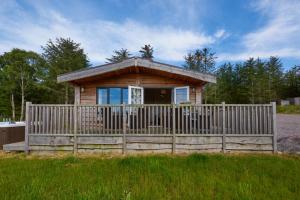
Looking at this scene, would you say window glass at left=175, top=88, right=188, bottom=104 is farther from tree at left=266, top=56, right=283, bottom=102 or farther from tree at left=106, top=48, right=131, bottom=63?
tree at left=266, top=56, right=283, bottom=102

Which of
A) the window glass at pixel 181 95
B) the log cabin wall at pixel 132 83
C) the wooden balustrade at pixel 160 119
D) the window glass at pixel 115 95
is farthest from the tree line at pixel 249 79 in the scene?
the wooden balustrade at pixel 160 119

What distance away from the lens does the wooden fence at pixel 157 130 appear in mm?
5863

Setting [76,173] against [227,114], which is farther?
[227,114]

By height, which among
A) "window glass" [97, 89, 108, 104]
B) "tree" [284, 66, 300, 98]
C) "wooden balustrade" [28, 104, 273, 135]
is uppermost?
"tree" [284, 66, 300, 98]

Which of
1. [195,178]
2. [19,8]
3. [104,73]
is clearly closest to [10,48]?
[19,8]

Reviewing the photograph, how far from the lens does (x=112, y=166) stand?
4484 mm

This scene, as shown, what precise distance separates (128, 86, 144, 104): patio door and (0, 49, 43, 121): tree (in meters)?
24.5

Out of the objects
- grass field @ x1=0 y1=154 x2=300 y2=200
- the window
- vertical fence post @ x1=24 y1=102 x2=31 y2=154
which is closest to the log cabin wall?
the window

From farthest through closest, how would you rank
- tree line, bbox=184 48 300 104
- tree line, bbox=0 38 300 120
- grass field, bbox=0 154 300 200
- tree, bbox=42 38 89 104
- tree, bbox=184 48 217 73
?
tree line, bbox=184 48 300 104
tree, bbox=184 48 217 73
tree, bbox=42 38 89 104
tree line, bbox=0 38 300 120
grass field, bbox=0 154 300 200

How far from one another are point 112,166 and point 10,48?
109 feet

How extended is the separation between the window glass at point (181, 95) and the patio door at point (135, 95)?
1.46 metres

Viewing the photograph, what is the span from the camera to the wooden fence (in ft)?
19.2

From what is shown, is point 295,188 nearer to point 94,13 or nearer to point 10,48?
point 94,13

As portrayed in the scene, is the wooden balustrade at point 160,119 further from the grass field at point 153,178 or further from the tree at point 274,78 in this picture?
the tree at point 274,78
